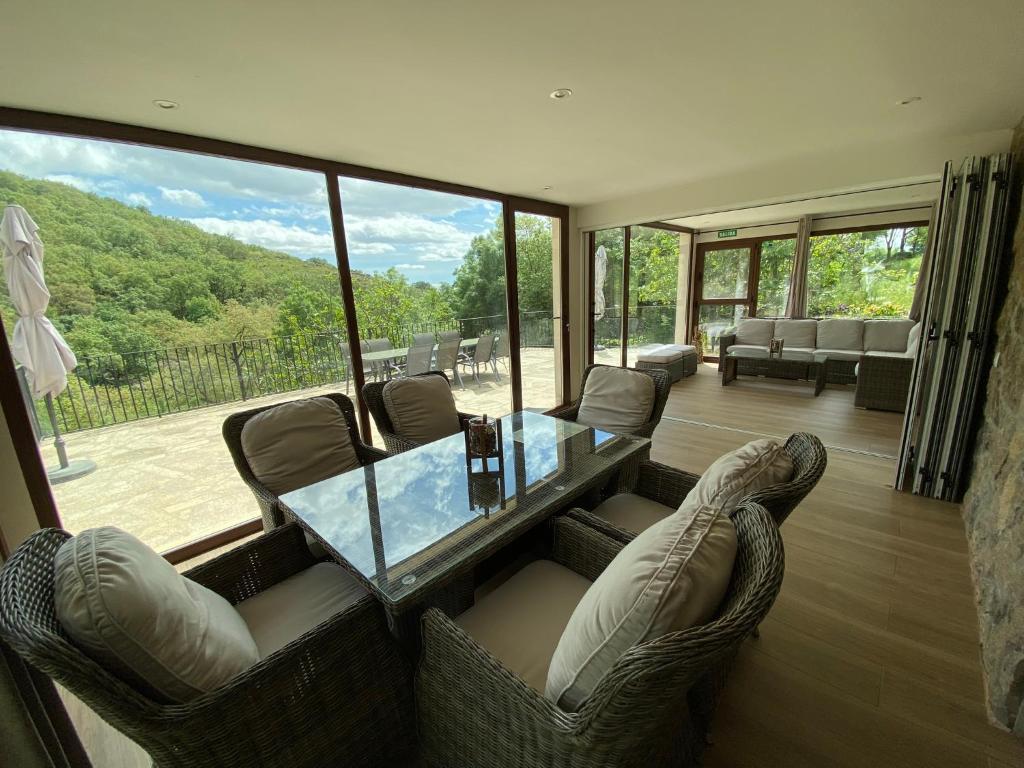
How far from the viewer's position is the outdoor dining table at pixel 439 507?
1196 millimetres

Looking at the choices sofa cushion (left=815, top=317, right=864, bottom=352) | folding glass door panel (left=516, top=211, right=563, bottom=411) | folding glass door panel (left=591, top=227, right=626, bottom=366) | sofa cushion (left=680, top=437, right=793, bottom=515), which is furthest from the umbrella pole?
sofa cushion (left=815, top=317, right=864, bottom=352)

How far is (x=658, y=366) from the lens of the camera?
18.7 feet

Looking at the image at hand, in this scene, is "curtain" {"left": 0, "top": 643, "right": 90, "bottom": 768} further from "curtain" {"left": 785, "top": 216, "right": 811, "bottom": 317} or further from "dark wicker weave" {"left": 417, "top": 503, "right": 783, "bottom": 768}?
"curtain" {"left": 785, "top": 216, "right": 811, "bottom": 317}

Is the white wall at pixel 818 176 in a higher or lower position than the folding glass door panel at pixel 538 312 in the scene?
higher

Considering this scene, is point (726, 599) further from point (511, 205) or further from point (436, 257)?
point (511, 205)

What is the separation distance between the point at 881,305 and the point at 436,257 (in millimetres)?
6545

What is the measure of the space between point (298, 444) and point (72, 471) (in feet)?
6.62

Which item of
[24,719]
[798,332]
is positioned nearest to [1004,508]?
[24,719]

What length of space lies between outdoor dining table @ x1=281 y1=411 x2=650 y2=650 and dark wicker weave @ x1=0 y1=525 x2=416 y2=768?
0.12 meters

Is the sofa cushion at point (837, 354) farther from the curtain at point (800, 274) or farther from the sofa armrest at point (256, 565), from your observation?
the sofa armrest at point (256, 565)

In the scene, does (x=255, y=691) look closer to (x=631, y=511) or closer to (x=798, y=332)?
(x=631, y=511)

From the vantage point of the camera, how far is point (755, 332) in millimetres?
6125

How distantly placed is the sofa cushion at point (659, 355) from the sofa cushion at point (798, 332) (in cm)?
144

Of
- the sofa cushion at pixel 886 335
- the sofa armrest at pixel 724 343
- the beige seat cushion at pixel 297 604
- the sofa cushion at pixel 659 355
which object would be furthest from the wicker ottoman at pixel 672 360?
the beige seat cushion at pixel 297 604
